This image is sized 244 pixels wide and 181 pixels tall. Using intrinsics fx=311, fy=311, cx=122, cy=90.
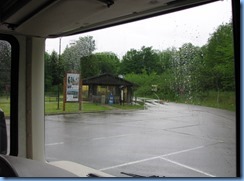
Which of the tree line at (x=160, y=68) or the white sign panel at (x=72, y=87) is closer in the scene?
the tree line at (x=160, y=68)

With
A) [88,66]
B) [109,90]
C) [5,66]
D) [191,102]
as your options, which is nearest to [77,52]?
[88,66]

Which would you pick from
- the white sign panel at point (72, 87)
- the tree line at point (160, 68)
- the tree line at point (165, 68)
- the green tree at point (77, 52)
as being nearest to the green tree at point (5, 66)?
the tree line at point (160, 68)

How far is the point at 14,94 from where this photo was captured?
2.46 m

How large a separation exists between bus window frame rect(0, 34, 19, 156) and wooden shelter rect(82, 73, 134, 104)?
0.75m

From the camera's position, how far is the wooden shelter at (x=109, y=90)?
2645 millimetres

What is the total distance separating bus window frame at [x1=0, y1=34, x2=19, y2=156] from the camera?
2406 mm

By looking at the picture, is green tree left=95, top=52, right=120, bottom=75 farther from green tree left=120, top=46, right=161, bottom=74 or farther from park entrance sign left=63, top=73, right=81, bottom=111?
park entrance sign left=63, top=73, right=81, bottom=111

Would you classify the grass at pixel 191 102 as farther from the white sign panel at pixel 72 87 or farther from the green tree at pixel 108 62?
the green tree at pixel 108 62

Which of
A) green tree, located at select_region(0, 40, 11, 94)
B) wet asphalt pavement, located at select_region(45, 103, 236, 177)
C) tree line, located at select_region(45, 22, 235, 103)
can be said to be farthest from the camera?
wet asphalt pavement, located at select_region(45, 103, 236, 177)

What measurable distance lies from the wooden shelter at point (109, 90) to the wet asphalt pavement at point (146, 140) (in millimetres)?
431

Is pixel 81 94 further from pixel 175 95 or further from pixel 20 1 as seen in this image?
pixel 20 1

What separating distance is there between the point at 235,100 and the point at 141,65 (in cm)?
114

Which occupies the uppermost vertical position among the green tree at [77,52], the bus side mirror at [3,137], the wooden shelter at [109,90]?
the green tree at [77,52]

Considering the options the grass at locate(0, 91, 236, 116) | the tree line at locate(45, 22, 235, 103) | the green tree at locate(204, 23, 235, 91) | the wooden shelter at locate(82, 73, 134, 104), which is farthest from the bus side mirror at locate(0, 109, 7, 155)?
the green tree at locate(204, 23, 235, 91)
